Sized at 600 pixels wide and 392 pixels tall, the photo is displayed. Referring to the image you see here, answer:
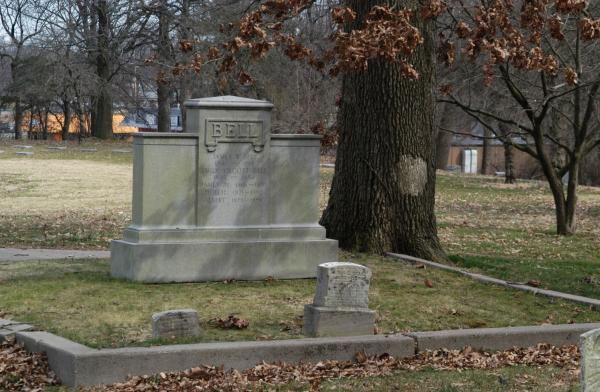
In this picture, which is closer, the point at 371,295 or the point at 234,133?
the point at 371,295

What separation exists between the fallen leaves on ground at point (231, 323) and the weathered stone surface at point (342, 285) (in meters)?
0.68

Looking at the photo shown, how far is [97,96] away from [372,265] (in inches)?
1454

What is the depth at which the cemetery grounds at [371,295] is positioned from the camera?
8214 mm

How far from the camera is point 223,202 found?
37.3 feet

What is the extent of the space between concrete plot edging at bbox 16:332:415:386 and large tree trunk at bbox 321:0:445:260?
Answer: 5.09 metres

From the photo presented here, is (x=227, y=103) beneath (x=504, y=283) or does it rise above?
above

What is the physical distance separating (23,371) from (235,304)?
2693mm

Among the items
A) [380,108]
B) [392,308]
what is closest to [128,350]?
[392,308]

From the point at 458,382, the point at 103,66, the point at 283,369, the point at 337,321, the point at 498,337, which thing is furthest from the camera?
the point at 103,66

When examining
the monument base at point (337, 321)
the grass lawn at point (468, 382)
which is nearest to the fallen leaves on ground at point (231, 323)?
the monument base at point (337, 321)

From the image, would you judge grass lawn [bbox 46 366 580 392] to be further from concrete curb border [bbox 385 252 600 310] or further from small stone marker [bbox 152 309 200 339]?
concrete curb border [bbox 385 252 600 310]

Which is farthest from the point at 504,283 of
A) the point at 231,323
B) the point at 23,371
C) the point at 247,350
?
the point at 23,371

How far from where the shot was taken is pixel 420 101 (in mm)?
13742

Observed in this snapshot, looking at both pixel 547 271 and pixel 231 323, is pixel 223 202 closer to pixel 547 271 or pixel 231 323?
pixel 231 323
